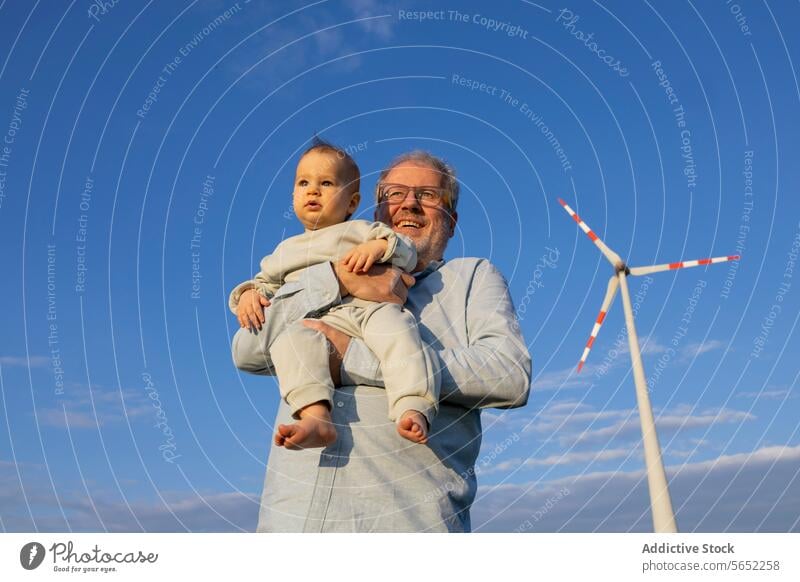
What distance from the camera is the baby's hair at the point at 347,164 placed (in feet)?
31.4

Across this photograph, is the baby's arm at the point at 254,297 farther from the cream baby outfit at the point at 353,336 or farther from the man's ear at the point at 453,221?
the man's ear at the point at 453,221

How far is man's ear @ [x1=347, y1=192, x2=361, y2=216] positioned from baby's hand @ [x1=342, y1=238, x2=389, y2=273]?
1.22 m

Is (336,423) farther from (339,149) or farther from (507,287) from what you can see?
(339,149)

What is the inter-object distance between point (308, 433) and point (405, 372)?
1.02 meters

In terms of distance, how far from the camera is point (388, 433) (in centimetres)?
770

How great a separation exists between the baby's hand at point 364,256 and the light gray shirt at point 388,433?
22 centimetres

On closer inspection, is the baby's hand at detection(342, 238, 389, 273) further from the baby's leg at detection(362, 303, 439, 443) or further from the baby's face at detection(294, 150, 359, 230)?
the baby's face at detection(294, 150, 359, 230)

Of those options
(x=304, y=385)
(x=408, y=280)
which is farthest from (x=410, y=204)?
(x=304, y=385)

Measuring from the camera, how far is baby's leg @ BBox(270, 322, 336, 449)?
7238 millimetres

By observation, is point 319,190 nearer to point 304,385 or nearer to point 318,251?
point 318,251
